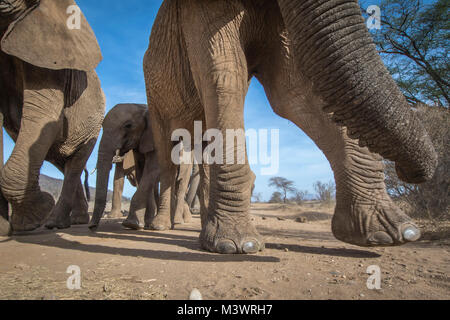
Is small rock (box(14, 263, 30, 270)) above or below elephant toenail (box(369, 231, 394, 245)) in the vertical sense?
below

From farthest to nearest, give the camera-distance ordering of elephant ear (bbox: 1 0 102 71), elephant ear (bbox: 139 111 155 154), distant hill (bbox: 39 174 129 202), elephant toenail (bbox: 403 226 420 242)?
distant hill (bbox: 39 174 129 202), elephant ear (bbox: 139 111 155 154), elephant ear (bbox: 1 0 102 71), elephant toenail (bbox: 403 226 420 242)

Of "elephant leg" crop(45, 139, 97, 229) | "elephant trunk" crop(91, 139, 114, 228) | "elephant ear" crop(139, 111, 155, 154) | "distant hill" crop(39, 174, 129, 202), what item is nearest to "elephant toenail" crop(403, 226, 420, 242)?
"elephant trunk" crop(91, 139, 114, 228)

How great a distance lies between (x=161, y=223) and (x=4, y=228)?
5.68 feet

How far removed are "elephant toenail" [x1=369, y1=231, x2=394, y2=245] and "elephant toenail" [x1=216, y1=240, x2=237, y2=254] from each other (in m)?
0.89

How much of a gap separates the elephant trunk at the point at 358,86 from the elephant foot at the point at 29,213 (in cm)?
304

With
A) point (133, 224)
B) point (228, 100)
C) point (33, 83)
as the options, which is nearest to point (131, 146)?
point (133, 224)

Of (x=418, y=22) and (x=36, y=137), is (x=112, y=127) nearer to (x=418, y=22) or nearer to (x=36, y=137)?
(x=36, y=137)

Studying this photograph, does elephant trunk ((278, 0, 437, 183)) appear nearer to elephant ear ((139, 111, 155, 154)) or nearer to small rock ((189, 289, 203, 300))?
small rock ((189, 289, 203, 300))

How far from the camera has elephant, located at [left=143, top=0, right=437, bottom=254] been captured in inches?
54.2

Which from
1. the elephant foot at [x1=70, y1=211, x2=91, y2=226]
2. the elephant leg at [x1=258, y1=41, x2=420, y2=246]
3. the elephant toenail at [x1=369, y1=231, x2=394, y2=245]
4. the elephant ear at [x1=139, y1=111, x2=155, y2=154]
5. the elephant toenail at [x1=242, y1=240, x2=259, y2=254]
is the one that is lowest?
the elephant foot at [x1=70, y1=211, x2=91, y2=226]

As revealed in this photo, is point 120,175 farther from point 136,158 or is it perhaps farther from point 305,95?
point 305,95

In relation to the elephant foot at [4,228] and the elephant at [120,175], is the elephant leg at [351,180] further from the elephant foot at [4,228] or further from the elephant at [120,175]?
the elephant at [120,175]

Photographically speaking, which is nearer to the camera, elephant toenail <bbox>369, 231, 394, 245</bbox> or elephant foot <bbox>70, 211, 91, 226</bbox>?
elephant toenail <bbox>369, 231, 394, 245</bbox>

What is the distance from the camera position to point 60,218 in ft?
14.2
